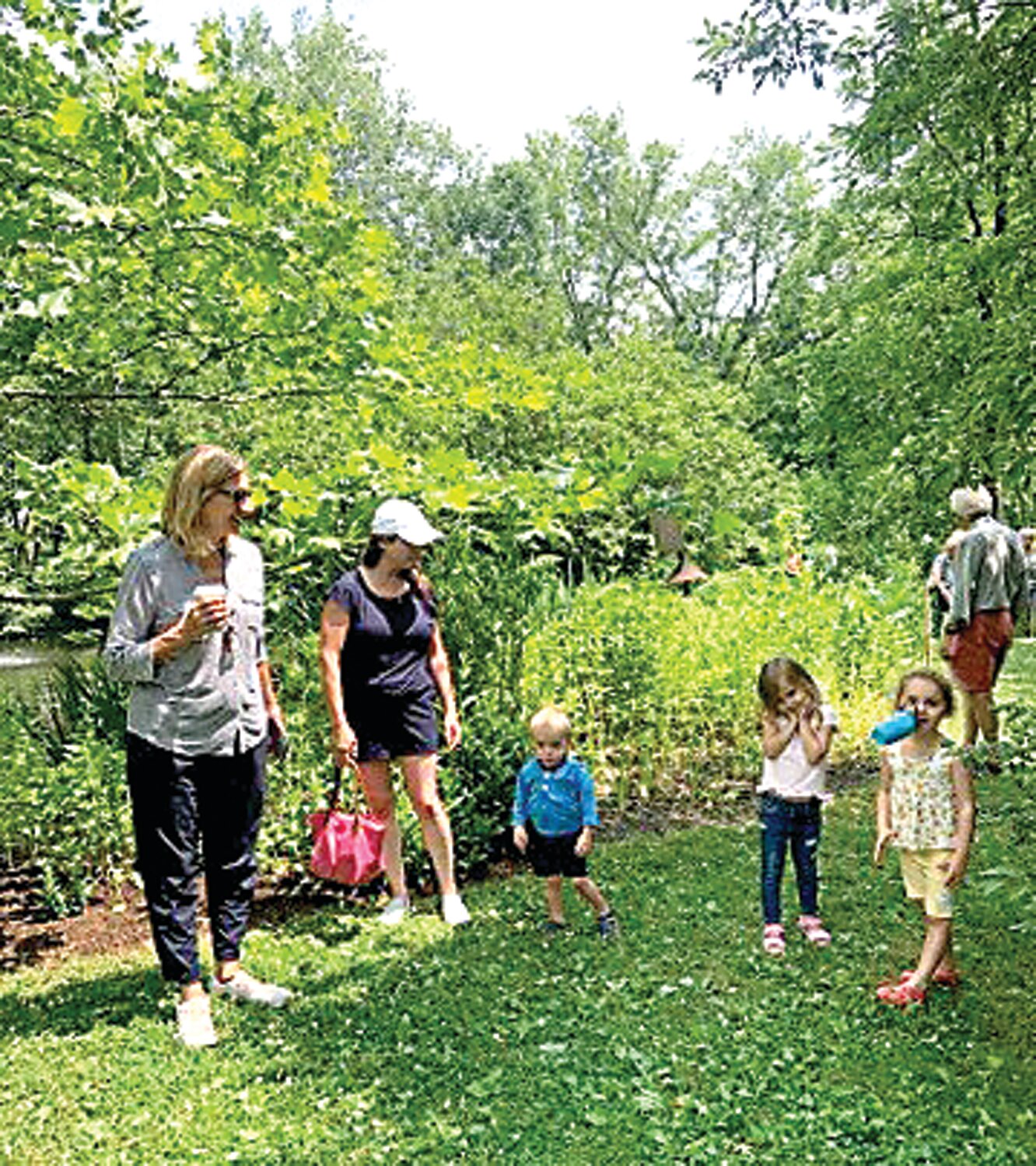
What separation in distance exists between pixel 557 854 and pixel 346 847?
2.95 ft

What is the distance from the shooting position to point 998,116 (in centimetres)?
460

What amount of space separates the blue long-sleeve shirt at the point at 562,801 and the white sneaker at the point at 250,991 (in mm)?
1103

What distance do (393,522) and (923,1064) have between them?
259 centimetres

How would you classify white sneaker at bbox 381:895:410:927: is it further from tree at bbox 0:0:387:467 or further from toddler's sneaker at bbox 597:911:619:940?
tree at bbox 0:0:387:467

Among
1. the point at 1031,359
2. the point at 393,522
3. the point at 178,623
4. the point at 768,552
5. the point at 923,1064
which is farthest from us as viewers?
the point at 768,552

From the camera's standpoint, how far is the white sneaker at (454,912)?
4742mm

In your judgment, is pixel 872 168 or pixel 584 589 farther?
pixel 584 589

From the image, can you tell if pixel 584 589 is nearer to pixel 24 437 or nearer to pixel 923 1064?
pixel 24 437

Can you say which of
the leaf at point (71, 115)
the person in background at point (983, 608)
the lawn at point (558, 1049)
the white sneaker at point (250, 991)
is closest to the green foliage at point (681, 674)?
the person in background at point (983, 608)

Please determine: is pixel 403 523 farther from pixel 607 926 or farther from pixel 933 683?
pixel 933 683

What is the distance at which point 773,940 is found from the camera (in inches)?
172

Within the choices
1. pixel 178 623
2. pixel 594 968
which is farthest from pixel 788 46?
pixel 594 968

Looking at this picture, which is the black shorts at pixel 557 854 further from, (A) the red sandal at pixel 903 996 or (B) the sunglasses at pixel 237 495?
(B) the sunglasses at pixel 237 495

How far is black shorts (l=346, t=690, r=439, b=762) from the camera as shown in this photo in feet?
15.5
